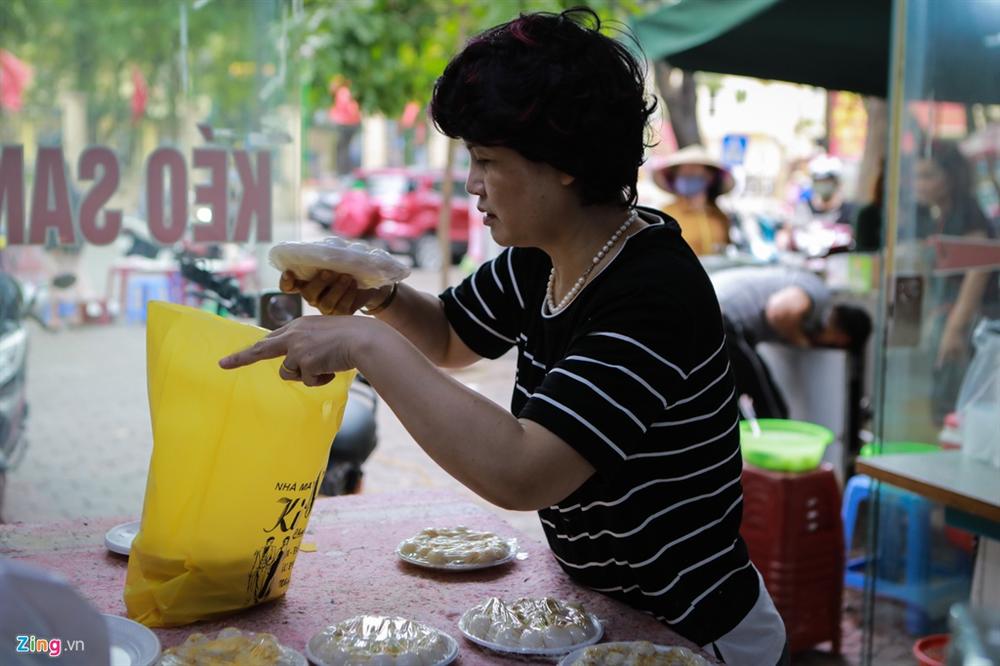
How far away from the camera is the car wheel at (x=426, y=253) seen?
16641mm

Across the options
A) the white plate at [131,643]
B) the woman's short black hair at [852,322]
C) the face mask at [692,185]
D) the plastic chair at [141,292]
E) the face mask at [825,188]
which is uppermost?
the face mask at [692,185]

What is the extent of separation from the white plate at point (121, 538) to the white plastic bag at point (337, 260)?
57cm

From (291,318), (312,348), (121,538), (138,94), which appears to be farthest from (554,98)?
(138,94)

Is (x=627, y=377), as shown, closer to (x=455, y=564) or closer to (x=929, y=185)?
(x=455, y=564)

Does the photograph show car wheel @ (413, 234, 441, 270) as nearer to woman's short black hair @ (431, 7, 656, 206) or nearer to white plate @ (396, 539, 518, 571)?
white plate @ (396, 539, 518, 571)

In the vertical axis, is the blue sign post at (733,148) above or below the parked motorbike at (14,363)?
above

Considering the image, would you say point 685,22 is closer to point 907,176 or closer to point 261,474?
point 907,176

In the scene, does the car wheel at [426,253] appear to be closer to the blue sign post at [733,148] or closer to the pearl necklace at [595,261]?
the blue sign post at [733,148]

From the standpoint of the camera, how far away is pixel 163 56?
3539mm

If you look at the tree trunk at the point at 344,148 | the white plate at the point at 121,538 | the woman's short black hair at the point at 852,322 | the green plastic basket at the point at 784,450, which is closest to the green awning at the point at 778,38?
the woman's short black hair at the point at 852,322

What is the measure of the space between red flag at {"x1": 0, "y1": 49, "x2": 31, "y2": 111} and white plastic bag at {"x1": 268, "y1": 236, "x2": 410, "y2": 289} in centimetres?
242

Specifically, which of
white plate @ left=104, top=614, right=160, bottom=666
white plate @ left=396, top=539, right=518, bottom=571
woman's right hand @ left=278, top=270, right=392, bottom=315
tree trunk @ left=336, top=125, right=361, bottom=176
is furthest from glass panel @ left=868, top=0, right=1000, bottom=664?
tree trunk @ left=336, top=125, right=361, bottom=176

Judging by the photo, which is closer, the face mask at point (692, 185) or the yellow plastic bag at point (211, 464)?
the yellow plastic bag at point (211, 464)

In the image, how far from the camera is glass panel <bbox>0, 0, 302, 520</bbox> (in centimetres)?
332
